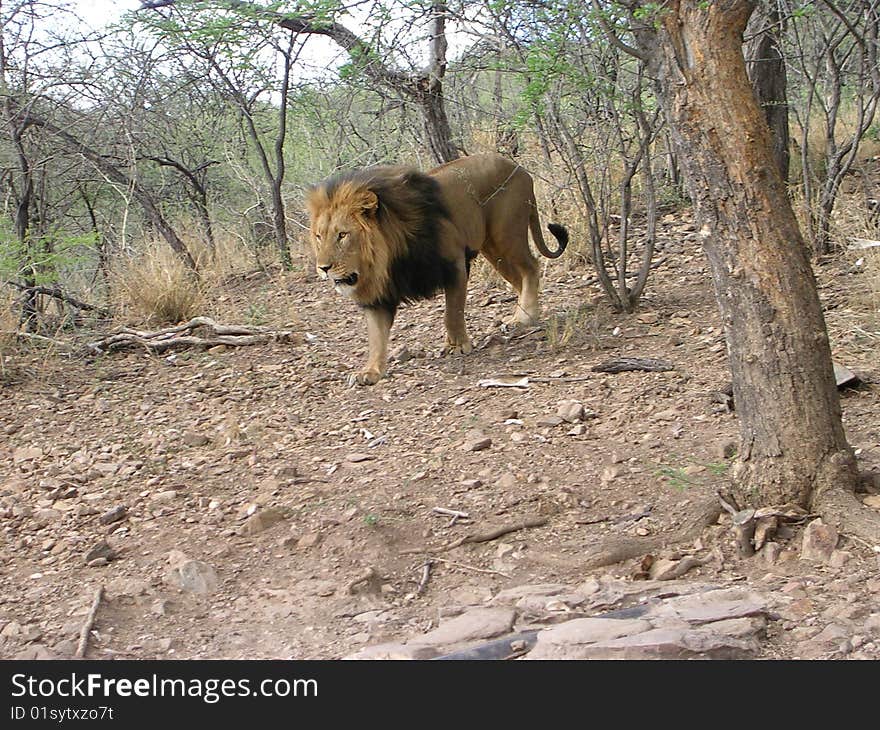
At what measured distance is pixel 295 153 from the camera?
538 inches

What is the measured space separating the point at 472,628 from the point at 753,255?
161cm

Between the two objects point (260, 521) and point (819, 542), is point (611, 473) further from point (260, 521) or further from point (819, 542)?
point (260, 521)

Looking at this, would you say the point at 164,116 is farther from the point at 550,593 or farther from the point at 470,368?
the point at 550,593

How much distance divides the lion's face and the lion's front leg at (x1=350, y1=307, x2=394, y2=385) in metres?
0.39

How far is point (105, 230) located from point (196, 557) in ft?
27.1

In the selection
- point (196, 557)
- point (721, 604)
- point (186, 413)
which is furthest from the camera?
point (186, 413)

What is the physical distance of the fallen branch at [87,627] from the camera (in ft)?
10.9

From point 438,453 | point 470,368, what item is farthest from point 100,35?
point 438,453

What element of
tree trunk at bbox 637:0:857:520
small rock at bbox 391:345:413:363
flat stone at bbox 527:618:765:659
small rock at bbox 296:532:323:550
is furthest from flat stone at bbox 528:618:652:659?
small rock at bbox 391:345:413:363

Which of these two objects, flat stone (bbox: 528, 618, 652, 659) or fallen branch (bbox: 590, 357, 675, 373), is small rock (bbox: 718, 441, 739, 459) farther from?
flat stone (bbox: 528, 618, 652, 659)

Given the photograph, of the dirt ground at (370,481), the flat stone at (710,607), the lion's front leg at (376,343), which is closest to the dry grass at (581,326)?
the dirt ground at (370,481)

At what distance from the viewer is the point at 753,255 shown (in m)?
3.51

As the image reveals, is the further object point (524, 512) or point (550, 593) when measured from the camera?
point (524, 512)

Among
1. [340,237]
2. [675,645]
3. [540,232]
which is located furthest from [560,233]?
[675,645]
